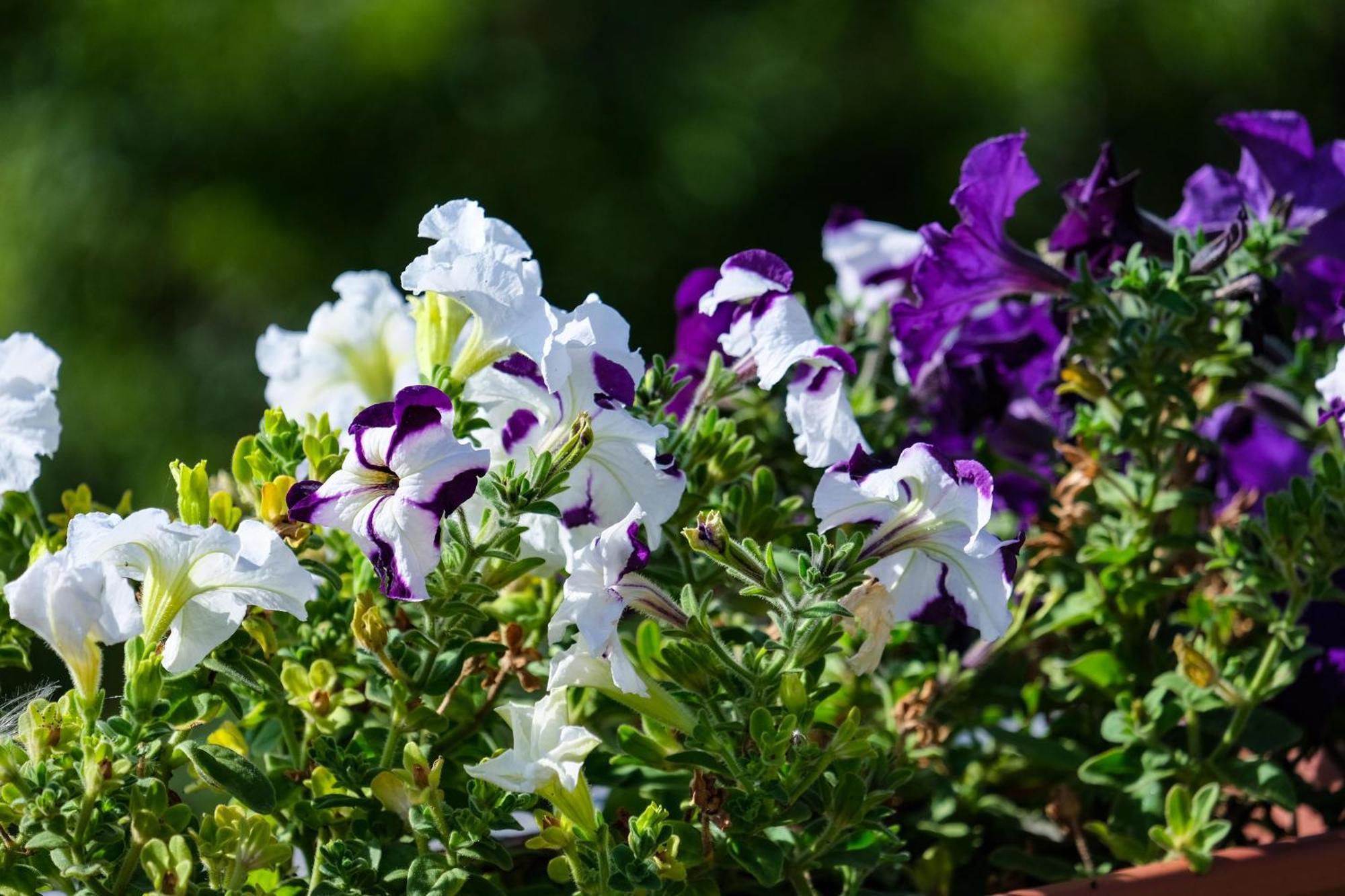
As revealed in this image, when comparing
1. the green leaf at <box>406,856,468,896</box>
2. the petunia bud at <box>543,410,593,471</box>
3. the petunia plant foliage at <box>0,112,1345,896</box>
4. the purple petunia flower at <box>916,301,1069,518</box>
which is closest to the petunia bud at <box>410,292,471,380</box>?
the petunia plant foliage at <box>0,112,1345,896</box>

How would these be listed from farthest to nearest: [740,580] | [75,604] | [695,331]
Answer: [695,331]
[740,580]
[75,604]

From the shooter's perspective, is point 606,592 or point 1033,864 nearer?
point 606,592

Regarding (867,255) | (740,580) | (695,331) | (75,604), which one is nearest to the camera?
(75,604)

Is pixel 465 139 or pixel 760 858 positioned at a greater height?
pixel 465 139

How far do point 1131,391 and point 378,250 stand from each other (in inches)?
145

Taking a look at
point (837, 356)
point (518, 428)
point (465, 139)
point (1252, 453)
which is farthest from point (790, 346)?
point (465, 139)

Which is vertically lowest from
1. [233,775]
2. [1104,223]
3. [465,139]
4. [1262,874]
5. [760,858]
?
[1262,874]

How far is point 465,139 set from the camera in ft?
14.2

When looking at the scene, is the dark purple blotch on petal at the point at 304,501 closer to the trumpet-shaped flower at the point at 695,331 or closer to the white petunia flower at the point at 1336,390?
the trumpet-shaped flower at the point at 695,331

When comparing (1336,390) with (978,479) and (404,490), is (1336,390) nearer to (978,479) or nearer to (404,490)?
(978,479)

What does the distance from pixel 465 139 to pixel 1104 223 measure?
3679 millimetres

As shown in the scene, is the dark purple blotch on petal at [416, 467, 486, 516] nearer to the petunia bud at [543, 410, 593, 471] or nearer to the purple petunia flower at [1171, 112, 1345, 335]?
the petunia bud at [543, 410, 593, 471]

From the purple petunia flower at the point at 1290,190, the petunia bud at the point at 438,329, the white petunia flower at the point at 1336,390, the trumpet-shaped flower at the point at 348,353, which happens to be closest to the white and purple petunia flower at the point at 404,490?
the petunia bud at the point at 438,329

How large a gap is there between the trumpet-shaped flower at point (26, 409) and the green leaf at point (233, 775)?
14 cm
